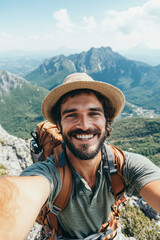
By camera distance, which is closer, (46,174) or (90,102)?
(46,174)

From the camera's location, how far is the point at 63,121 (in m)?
3.55

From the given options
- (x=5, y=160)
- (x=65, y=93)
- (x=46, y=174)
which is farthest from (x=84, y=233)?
(x=5, y=160)

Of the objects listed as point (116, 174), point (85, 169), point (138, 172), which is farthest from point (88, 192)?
point (138, 172)

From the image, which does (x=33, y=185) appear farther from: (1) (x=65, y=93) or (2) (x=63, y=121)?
(1) (x=65, y=93)

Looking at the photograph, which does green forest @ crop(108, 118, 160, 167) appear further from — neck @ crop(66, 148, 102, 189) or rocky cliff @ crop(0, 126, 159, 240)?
neck @ crop(66, 148, 102, 189)

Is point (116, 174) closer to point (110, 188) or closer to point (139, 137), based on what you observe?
point (110, 188)

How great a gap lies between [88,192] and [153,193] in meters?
1.30

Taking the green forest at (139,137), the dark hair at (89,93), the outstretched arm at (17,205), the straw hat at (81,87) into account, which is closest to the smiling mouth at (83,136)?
the dark hair at (89,93)

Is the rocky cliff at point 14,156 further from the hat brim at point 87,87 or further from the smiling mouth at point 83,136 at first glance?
the smiling mouth at point 83,136

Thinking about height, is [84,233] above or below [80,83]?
below

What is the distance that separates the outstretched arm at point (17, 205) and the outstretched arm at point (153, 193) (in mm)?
1890

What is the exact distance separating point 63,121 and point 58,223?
2502 mm

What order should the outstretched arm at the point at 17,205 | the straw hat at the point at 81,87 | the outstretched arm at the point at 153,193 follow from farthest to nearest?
1. the straw hat at the point at 81,87
2. the outstretched arm at the point at 153,193
3. the outstretched arm at the point at 17,205

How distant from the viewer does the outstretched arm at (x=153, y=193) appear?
8.05ft
